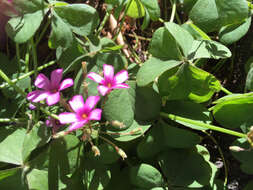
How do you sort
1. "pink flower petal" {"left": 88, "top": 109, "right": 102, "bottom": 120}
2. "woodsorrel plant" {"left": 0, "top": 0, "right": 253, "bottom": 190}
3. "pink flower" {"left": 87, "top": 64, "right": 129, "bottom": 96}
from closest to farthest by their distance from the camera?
"pink flower petal" {"left": 88, "top": 109, "right": 102, "bottom": 120}, "pink flower" {"left": 87, "top": 64, "right": 129, "bottom": 96}, "woodsorrel plant" {"left": 0, "top": 0, "right": 253, "bottom": 190}

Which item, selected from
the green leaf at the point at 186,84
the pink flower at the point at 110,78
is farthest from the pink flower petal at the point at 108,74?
the green leaf at the point at 186,84

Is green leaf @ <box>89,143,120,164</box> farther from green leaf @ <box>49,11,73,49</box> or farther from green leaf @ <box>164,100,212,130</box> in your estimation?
green leaf @ <box>49,11,73,49</box>

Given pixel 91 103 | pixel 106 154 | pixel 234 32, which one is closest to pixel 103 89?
pixel 91 103

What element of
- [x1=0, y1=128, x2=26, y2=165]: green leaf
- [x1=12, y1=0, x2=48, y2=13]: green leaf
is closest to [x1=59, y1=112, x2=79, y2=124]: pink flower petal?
[x1=0, y1=128, x2=26, y2=165]: green leaf

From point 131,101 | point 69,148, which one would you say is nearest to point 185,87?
point 131,101

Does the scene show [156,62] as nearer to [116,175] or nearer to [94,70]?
[94,70]

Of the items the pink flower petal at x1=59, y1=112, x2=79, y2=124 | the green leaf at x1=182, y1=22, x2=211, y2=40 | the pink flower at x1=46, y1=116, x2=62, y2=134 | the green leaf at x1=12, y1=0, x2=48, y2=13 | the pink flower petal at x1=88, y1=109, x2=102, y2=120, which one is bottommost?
the pink flower at x1=46, y1=116, x2=62, y2=134
